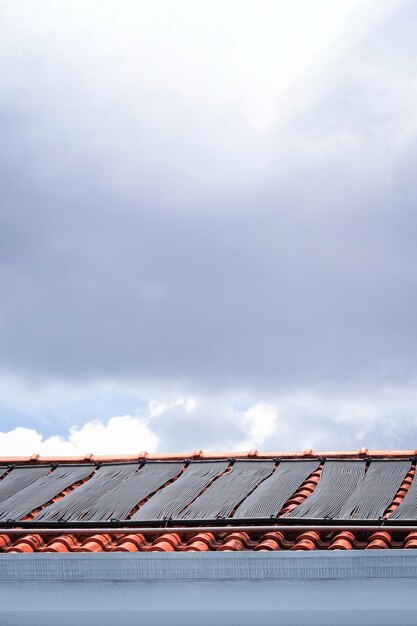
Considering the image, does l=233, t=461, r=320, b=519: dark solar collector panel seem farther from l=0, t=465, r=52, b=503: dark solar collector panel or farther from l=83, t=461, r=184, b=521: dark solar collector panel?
l=0, t=465, r=52, b=503: dark solar collector panel

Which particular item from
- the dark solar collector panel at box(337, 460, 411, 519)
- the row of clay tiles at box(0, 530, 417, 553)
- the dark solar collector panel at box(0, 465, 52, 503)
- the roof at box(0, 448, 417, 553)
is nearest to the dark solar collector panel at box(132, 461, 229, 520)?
the roof at box(0, 448, 417, 553)

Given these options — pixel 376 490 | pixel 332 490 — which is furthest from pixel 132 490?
pixel 376 490

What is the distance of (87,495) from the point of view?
1025cm

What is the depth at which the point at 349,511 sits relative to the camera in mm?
8648

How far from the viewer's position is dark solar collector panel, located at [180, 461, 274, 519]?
29.5ft

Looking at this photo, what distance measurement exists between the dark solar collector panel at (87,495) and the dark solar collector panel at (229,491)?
1320mm

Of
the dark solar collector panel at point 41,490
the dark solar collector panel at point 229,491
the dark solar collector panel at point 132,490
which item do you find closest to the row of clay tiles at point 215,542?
the dark solar collector panel at point 229,491

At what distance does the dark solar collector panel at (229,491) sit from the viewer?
8.98 metres

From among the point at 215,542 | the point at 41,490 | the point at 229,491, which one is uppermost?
the point at 41,490

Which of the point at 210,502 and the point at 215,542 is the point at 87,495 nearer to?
the point at 210,502

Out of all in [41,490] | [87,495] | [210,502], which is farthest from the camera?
[41,490]

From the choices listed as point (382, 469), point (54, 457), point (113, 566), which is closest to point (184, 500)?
point (113, 566)

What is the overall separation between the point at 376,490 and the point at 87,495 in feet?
12.1

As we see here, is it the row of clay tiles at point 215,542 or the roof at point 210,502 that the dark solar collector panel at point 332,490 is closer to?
the roof at point 210,502
